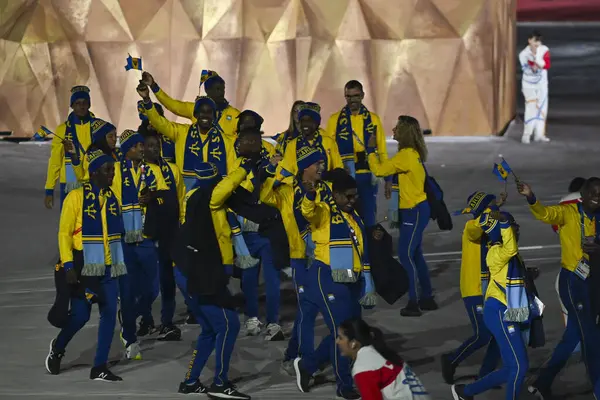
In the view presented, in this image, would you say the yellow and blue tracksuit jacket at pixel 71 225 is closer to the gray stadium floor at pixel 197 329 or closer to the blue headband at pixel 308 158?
the gray stadium floor at pixel 197 329

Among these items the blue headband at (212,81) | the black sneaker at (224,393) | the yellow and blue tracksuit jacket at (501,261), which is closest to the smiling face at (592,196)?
the yellow and blue tracksuit jacket at (501,261)

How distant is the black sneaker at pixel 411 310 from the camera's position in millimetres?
12305

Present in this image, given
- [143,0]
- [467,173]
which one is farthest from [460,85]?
[143,0]

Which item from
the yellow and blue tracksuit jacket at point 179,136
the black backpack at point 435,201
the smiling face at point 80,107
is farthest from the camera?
the smiling face at point 80,107

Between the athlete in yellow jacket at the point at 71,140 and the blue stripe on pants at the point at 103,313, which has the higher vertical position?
the athlete in yellow jacket at the point at 71,140

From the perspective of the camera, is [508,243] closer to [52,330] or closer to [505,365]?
[505,365]

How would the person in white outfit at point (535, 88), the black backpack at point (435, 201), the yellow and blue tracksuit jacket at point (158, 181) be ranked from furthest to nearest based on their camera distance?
1. the person in white outfit at point (535, 88)
2. the black backpack at point (435, 201)
3. the yellow and blue tracksuit jacket at point (158, 181)

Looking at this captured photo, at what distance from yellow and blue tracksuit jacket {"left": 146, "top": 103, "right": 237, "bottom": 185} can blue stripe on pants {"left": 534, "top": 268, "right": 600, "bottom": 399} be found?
12.4 feet

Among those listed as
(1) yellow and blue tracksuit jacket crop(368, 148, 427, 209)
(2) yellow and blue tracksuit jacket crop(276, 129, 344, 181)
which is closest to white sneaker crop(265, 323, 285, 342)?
(2) yellow and blue tracksuit jacket crop(276, 129, 344, 181)

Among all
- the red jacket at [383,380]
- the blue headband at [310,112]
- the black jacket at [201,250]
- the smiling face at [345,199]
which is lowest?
the red jacket at [383,380]

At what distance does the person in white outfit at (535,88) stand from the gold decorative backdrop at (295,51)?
778 mm

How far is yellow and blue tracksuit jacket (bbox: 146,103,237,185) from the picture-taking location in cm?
1223

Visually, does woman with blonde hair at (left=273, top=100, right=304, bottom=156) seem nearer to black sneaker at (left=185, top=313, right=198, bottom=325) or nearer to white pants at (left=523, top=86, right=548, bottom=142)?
black sneaker at (left=185, top=313, right=198, bottom=325)

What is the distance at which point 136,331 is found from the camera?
11.4 m
